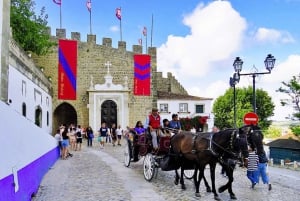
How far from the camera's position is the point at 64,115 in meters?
37.2

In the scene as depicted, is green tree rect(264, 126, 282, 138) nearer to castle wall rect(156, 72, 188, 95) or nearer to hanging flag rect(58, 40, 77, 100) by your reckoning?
castle wall rect(156, 72, 188, 95)

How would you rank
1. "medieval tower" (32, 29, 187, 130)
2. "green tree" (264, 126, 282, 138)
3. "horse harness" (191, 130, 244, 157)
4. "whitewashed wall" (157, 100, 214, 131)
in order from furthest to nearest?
1. "green tree" (264, 126, 282, 138)
2. "whitewashed wall" (157, 100, 214, 131)
3. "medieval tower" (32, 29, 187, 130)
4. "horse harness" (191, 130, 244, 157)

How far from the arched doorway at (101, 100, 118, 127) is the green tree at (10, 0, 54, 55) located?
767cm

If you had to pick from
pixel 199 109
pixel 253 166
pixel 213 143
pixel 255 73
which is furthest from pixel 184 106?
pixel 213 143

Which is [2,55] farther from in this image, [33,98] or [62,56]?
[62,56]

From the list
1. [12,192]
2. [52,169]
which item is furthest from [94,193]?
[52,169]

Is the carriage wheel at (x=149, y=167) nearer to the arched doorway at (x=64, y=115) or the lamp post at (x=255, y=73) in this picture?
the lamp post at (x=255, y=73)

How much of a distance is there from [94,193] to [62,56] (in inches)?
1075

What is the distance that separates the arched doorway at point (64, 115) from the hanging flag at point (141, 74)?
6.58 meters

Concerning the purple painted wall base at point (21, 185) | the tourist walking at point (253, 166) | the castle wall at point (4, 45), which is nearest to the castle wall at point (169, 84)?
the castle wall at point (4, 45)

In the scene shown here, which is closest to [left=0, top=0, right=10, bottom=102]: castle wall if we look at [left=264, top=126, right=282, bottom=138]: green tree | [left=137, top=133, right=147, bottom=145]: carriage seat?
[left=137, top=133, right=147, bottom=145]: carriage seat

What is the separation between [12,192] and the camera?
566 cm

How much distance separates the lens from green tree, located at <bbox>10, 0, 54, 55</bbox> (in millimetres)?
28250

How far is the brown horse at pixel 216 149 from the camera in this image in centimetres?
782
